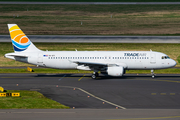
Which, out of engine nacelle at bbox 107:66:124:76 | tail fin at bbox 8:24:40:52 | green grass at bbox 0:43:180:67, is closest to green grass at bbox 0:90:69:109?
engine nacelle at bbox 107:66:124:76

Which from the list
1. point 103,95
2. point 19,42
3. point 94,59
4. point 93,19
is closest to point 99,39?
point 94,59

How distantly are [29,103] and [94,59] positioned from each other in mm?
18627

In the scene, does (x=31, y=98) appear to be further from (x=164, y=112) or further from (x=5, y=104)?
(x=164, y=112)

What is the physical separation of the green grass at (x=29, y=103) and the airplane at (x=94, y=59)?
13.3m

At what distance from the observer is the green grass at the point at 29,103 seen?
28594 mm

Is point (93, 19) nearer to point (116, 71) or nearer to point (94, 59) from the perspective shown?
point (94, 59)

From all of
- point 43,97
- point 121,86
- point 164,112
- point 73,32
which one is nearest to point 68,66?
point 121,86

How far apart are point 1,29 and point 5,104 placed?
7111cm

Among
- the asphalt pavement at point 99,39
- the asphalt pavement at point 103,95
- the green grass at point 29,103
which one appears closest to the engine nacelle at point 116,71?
the asphalt pavement at point 103,95

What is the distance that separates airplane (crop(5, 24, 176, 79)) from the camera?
152ft

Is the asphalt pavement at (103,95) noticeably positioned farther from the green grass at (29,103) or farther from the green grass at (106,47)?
the green grass at (106,47)

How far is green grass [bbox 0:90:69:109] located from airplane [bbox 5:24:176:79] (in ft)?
43.8

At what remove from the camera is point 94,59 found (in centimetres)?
4669

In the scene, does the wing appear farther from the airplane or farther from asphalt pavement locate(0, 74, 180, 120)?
asphalt pavement locate(0, 74, 180, 120)
